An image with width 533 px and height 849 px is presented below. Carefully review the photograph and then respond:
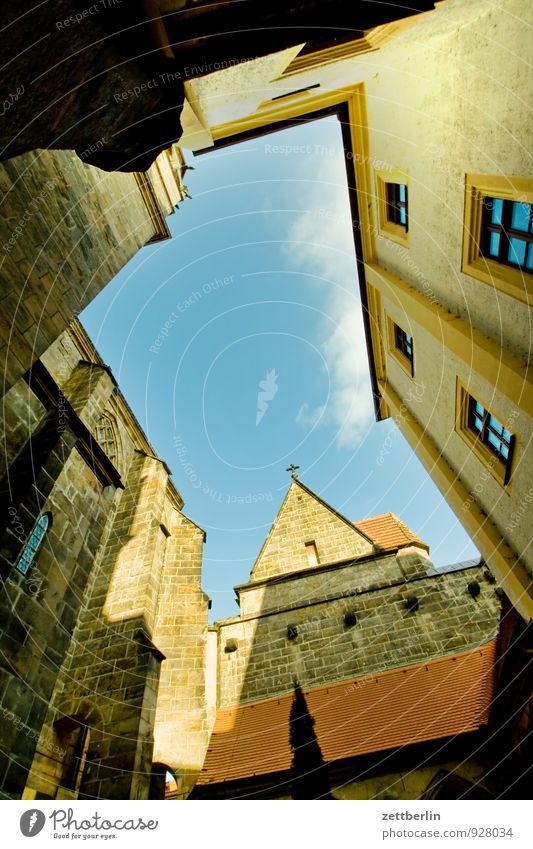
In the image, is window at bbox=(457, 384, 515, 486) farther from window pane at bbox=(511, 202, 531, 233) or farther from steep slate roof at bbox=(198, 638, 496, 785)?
steep slate roof at bbox=(198, 638, 496, 785)

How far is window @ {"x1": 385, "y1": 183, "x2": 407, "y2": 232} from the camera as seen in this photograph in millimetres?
8062

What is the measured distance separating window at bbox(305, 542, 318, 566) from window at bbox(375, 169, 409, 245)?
9204 mm

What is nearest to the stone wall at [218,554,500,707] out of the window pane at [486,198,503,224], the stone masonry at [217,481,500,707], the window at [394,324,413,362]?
the stone masonry at [217,481,500,707]

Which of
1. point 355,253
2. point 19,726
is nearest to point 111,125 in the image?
point 19,726

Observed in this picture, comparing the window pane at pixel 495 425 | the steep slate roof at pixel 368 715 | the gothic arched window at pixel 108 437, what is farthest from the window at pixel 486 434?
the gothic arched window at pixel 108 437

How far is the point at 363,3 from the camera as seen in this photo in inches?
125

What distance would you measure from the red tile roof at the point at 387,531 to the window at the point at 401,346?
19.3 ft

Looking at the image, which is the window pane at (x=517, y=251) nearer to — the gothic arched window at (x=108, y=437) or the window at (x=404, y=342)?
the window at (x=404, y=342)

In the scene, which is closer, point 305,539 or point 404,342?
point 404,342

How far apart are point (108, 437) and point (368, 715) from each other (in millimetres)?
8783

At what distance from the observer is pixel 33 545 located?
519 cm

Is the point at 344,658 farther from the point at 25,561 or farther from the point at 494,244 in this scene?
the point at 494,244

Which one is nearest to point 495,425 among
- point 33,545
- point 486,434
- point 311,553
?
point 486,434
